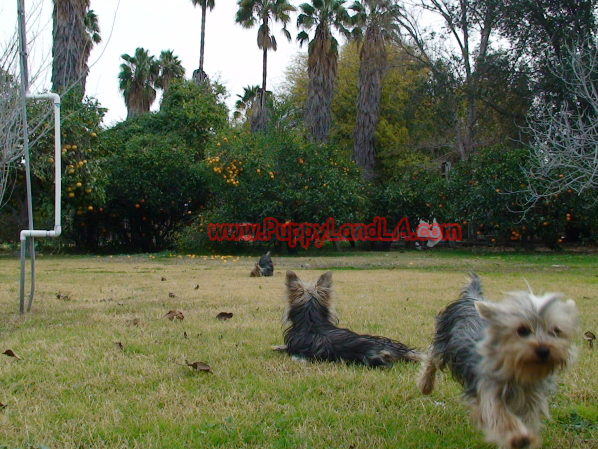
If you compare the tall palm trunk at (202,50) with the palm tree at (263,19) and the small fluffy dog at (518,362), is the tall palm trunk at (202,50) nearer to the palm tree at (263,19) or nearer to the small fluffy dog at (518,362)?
the palm tree at (263,19)

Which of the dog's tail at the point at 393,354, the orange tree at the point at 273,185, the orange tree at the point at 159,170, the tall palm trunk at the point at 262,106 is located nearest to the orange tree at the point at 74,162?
the orange tree at the point at 159,170

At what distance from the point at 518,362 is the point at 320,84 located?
91.1ft

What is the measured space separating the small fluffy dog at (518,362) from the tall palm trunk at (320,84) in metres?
26.6

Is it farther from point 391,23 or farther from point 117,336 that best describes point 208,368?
point 391,23

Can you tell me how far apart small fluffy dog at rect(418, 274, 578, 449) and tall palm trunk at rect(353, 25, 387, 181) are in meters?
26.8

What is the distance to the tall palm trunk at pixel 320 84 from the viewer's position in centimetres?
2908

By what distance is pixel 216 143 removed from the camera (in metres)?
22.0

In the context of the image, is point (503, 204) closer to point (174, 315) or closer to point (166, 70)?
→ point (174, 315)

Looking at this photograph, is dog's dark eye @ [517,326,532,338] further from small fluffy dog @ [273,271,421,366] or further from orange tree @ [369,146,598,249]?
orange tree @ [369,146,598,249]

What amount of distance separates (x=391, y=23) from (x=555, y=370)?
87.2 feet

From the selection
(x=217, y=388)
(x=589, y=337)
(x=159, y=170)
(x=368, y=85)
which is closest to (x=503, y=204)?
(x=368, y=85)

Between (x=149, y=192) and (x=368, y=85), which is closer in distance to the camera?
(x=149, y=192)

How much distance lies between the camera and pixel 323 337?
4.73 meters

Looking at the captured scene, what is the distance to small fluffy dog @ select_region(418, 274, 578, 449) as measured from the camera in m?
2.56
